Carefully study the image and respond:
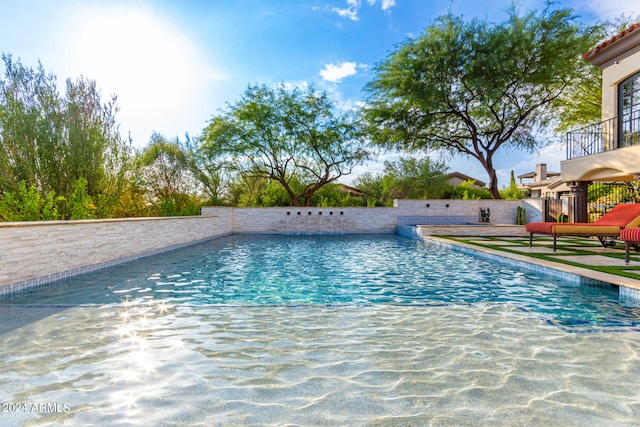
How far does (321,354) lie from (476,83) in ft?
54.0

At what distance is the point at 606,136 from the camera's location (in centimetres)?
1095

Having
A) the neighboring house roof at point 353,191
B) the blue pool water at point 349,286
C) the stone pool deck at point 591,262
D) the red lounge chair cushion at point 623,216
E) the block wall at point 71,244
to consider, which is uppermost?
the neighboring house roof at point 353,191

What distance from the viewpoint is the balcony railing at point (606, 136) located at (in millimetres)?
10156

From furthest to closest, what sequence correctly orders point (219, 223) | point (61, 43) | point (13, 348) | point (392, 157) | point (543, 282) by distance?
point (392, 157)
point (219, 223)
point (61, 43)
point (543, 282)
point (13, 348)

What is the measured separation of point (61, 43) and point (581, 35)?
20962 millimetres

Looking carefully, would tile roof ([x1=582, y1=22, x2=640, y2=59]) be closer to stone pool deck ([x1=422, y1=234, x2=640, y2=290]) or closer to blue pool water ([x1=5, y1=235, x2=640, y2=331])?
stone pool deck ([x1=422, y1=234, x2=640, y2=290])

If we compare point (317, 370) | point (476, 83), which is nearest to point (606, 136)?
point (476, 83)

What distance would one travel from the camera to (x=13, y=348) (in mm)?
3061

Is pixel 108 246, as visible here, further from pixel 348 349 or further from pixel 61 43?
pixel 348 349

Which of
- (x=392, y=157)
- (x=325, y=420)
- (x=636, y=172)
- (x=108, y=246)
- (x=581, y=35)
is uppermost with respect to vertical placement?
(x=581, y=35)

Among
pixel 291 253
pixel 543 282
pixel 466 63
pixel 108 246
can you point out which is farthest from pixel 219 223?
pixel 466 63

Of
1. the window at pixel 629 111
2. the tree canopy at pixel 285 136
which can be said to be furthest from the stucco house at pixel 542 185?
the tree canopy at pixel 285 136

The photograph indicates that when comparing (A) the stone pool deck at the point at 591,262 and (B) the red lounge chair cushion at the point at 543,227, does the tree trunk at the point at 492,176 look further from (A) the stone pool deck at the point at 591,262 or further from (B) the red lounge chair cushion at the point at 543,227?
(B) the red lounge chair cushion at the point at 543,227

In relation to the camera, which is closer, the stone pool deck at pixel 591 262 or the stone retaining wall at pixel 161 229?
the stone pool deck at pixel 591 262
